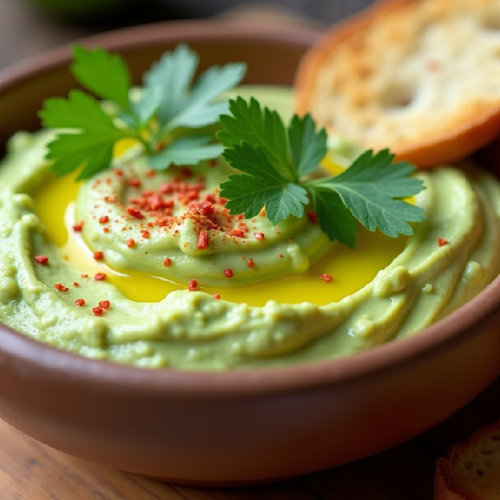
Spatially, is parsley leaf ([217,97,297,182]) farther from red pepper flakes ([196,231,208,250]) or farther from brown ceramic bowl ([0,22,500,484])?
brown ceramic bowl ([0,22,500,484])

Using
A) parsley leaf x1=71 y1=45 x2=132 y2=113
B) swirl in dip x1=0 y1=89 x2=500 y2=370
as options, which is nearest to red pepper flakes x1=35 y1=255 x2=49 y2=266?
swirl in dip x1=0 y1=89 x2=500 y2=370

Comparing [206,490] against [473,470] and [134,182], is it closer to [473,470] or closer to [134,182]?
[473,470]

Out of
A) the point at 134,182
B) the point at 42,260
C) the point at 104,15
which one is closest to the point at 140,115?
the point at 134,182

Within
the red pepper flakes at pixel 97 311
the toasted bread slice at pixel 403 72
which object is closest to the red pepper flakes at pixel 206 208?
the red pepper flakes at pixel 97 311

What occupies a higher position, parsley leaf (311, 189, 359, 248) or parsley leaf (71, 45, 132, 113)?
parsley leaf (71, 45, 132, 113)

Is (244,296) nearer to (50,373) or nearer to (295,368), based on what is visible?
(295,368)
